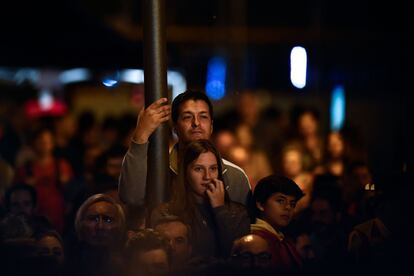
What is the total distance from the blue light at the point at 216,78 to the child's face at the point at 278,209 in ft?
62.5

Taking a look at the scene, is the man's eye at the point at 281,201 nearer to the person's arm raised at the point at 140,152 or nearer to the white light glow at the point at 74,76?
the person's arm raised at the point at 140,152

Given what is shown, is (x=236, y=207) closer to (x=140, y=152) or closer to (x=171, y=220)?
(x=171, y=220)

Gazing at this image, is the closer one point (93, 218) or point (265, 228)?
point (265, 228)

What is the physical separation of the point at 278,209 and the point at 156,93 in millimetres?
962

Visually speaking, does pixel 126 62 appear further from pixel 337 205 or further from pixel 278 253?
pixel 278 253

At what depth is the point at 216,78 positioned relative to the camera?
30.1m

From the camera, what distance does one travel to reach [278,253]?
5816mm

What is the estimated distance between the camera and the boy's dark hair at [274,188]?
20.8 feet

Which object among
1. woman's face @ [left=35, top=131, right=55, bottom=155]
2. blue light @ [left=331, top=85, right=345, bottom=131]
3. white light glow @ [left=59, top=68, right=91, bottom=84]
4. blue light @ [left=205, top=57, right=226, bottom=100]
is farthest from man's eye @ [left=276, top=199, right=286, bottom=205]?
white light glow @ [left=59, top=68, right=91, bottom=84]

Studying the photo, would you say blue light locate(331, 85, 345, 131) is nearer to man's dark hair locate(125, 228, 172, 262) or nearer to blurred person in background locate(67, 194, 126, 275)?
blurred person in background locate(67, 194, 126, 275)

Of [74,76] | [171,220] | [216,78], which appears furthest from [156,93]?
[74,76]

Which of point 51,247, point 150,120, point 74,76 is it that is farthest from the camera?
point 74,76

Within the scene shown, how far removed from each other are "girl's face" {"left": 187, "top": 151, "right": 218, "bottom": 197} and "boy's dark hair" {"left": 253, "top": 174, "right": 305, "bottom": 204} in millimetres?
294

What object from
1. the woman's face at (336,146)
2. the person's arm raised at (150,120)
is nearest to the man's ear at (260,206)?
the person's arm raised at (150,120)
